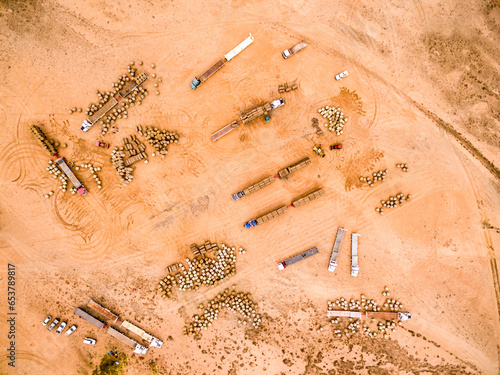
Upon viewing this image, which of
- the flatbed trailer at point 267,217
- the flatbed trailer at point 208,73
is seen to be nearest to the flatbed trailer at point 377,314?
the flatbed trailer at point 267,217

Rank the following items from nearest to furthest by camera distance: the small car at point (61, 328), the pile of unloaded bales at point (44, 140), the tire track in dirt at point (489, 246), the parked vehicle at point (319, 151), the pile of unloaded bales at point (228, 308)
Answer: the pile of unloaded bales at point (44, 140) < the small car at point (61, 328) < the parked vehicle at point (319, 151) < the pile of unloaded bales at point (228, 308) < the tire track in dirt at point (489, 246)

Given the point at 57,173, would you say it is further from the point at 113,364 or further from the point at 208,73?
Answer: the point at 113,364

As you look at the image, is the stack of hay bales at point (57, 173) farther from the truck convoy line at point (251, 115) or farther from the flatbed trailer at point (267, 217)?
the flatbed trailer at point (267, 217)

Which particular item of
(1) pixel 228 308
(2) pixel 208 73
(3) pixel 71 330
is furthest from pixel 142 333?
(2) pixel 208 73

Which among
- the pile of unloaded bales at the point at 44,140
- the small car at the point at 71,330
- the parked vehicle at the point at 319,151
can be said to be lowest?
the small car at the point at 71,330

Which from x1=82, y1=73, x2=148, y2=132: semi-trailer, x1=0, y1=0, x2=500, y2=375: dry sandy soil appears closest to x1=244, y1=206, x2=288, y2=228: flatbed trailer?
x1=0, y1=0, x2=500, y2=375: dry sandy soil
